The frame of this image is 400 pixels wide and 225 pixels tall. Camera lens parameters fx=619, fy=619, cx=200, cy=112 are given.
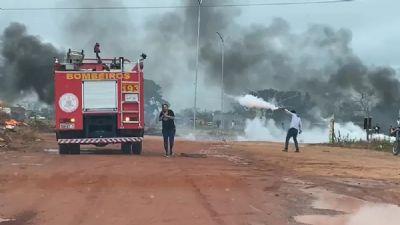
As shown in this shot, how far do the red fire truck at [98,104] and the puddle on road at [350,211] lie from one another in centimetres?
832

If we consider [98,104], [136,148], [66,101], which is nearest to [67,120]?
[66,101]

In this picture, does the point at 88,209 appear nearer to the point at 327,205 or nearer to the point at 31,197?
the point at 31,197

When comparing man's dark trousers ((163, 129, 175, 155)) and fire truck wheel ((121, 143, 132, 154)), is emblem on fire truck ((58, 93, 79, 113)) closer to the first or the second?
fire truck wheel ((121, 143, 132, 154))

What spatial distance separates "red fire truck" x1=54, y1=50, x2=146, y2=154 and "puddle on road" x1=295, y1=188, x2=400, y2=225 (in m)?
8.32

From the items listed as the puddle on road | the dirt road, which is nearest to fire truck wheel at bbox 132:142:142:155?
the dirt road

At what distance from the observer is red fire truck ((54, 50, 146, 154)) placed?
17.6 meters

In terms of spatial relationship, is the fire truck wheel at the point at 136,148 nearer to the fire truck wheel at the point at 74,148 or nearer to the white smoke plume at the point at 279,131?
the fire truck wheel at the point at 74,148

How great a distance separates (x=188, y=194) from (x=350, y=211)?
7.96 ft

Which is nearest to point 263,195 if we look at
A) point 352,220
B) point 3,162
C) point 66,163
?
point 352,220

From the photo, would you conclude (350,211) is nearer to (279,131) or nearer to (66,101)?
(66,101)

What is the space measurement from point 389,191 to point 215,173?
3.30m

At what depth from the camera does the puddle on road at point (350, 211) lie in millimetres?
7988

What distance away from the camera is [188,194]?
9.50m

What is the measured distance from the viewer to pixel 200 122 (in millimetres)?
55406
